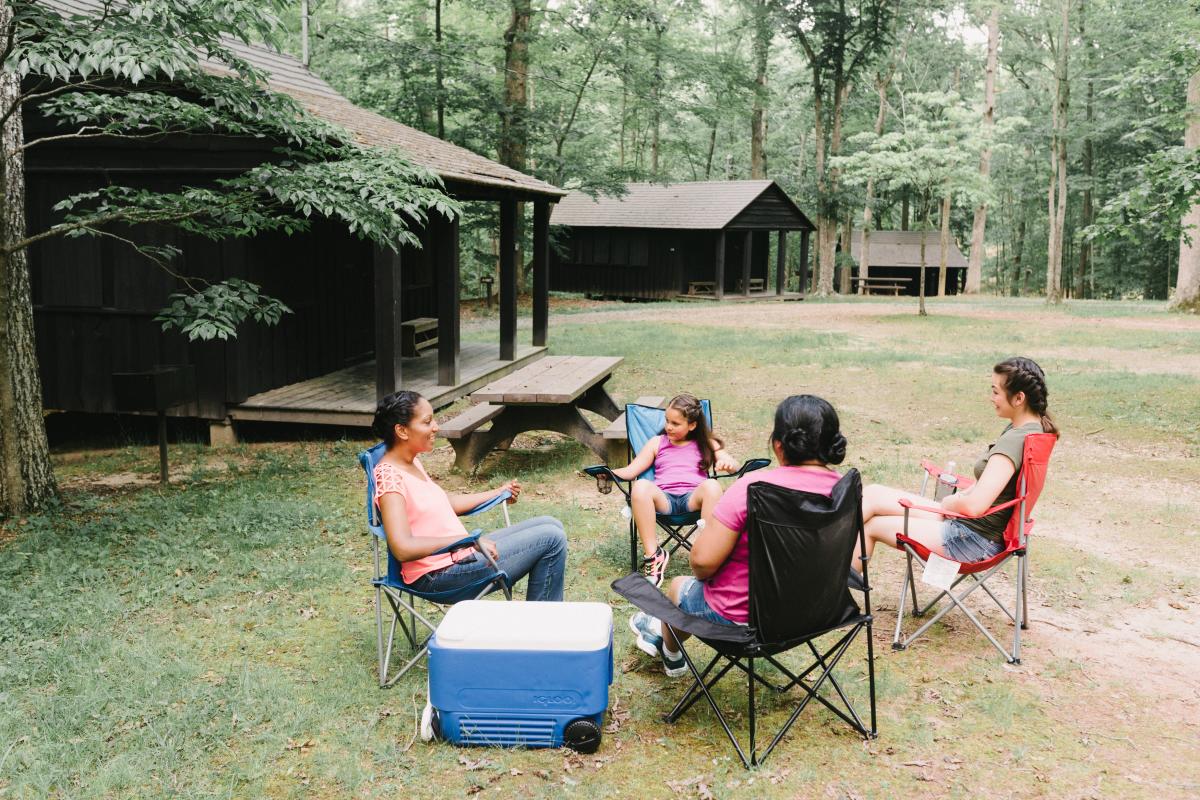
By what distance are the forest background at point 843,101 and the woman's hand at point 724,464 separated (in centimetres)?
453

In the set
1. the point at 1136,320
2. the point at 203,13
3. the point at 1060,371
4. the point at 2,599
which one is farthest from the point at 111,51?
the point at 1136,320

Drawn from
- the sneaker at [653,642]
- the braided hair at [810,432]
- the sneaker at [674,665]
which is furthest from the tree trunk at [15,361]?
the braided hair at [810,432]

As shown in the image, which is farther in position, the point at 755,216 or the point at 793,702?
the point at 755,216

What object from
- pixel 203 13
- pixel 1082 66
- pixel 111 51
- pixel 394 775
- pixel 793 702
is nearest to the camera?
pixel 394 775

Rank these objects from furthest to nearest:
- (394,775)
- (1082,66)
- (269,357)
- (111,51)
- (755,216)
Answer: (1082,66) < (755,216) < (269,357) < (111,51) < (394,775)

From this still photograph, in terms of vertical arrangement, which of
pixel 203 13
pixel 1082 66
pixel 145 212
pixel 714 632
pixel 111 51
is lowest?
pixel 714 632

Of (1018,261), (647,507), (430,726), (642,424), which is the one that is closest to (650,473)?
(647,507)

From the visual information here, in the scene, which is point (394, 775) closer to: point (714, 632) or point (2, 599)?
point (714, 632)

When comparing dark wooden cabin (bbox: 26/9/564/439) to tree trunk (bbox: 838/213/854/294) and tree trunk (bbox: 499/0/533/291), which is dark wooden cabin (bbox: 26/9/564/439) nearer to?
tree trunk (bbox: 499/0/533/291)

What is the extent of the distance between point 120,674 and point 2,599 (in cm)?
128

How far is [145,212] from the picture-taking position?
611cm

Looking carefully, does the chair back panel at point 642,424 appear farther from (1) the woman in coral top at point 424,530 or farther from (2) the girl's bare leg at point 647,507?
(1) the woman in coral top at point 424,530

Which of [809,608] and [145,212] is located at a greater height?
[145,212]

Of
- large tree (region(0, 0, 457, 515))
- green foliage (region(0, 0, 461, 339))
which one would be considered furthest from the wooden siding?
large tree (region(0, 0, 457, 515))
